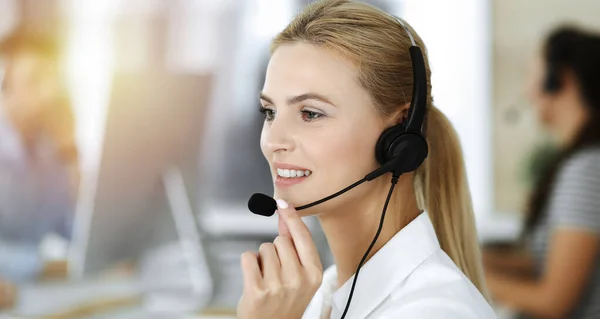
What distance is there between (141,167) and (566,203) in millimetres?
1089

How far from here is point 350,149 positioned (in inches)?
34.5

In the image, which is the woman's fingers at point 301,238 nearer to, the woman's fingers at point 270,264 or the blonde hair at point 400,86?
the woman's fingers at point 270,264

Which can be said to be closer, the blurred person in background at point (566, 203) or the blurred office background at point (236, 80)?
the blurred person in background at point (566, 203)

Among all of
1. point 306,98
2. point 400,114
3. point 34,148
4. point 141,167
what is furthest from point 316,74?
point 34,148

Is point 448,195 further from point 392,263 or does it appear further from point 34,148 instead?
point 34,148

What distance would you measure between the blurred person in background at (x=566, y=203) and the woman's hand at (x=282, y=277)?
3.87 ft

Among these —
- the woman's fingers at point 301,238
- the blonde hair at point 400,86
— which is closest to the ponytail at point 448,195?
the blonde hair at point 400,86

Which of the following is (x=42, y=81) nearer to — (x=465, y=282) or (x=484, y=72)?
(x=484, y=72)

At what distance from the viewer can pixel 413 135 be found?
849 mm

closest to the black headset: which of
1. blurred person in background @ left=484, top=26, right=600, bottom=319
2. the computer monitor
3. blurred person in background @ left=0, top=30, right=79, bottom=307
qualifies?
the computer monitor

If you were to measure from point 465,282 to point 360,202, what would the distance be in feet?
0.58

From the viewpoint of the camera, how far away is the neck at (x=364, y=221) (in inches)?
35.9

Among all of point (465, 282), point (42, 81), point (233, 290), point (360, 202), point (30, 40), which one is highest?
point (30, 40)

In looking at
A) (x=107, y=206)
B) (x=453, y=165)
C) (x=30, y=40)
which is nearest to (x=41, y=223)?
(x=30, y=40)
